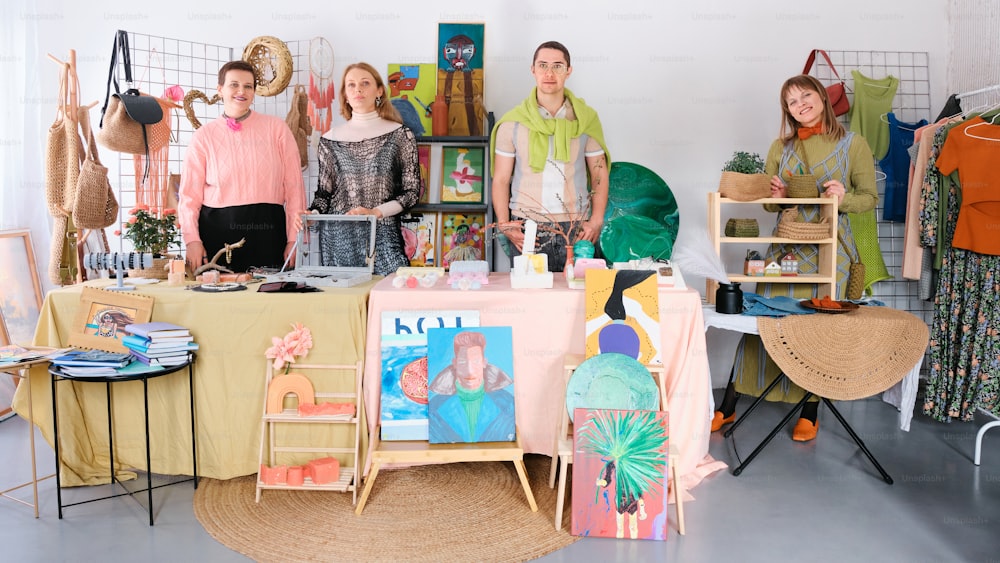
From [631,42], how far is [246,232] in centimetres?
261

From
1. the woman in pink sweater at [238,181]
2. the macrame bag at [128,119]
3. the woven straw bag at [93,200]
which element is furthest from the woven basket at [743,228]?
the woven straw bag at [93,200]

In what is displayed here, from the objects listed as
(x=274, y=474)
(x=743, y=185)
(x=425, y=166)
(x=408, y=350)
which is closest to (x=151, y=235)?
(x=274, y=474)

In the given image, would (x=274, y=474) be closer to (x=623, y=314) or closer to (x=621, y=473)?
(x=621, y=473)

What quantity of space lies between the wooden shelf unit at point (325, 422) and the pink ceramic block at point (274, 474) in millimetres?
14

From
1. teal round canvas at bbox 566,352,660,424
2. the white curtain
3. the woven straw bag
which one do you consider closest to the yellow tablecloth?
the woven straw bag

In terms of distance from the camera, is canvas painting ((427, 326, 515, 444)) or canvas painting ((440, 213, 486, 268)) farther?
canvas painting ((440, 213, 486, 268))

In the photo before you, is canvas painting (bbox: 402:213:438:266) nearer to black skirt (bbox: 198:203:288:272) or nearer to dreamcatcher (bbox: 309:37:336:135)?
dreamcatcher (bbox: 309:37:336:135)

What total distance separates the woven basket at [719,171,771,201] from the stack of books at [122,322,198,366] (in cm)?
248

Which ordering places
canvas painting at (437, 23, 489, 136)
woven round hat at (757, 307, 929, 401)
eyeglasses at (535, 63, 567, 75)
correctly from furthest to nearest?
canvas painting at (437, 23, 489, 136) < eyeglasses at (535, 63, 567, 75) < woven round hat at (757, 307, 929, 401)

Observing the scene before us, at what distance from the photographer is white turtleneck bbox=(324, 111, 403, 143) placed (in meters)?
3.78

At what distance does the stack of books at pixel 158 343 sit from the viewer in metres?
2.82

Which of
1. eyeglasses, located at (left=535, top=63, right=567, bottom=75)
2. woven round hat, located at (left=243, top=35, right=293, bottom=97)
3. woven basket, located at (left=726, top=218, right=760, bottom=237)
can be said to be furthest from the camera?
woven round hat, located at (left=243, top=35, right=293, bottom=97)

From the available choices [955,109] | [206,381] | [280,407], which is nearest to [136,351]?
[206,381]

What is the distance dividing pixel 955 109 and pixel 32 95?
5.40m
